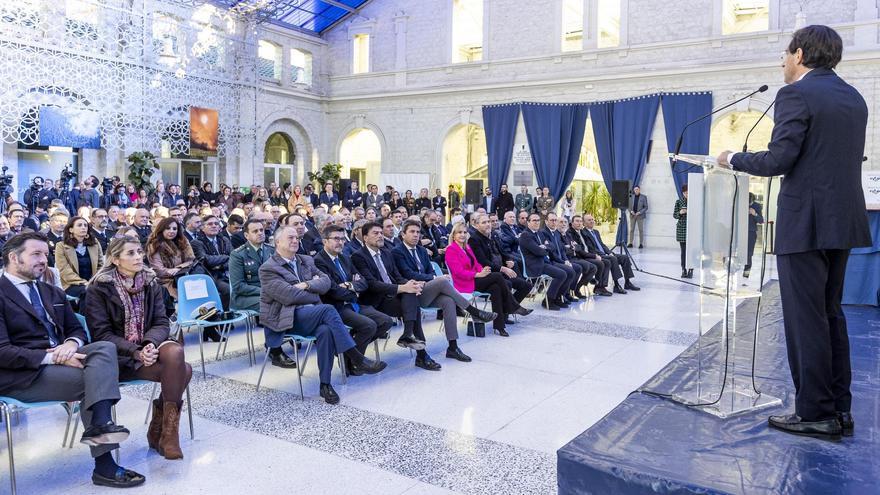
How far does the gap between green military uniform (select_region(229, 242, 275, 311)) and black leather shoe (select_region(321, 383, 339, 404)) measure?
1.25 metres

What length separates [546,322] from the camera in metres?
6.58

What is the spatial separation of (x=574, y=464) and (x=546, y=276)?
5.19 metres

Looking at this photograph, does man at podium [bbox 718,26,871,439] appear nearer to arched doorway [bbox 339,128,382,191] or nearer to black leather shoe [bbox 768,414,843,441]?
black leather shoe [bbox 768,414,843,441]

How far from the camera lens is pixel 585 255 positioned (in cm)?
845

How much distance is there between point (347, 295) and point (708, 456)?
290 cm

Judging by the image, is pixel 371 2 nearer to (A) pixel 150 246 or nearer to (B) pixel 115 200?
(B) pixel 115 200

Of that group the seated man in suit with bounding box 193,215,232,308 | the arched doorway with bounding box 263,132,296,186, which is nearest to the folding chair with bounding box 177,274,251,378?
the seated man in suit with bounding box 193,215,232,308

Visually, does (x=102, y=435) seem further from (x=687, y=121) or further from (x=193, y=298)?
(x=687, y=121)

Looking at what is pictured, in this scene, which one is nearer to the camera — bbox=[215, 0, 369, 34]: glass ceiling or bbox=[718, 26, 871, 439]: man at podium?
bbox=[718, 26, 871, 439]: man at podium

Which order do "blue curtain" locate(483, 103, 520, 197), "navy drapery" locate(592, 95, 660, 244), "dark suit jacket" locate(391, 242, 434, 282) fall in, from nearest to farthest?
"dark suit jacket" locate(391, 242, 434, 282)
"navy drapery" locate(592, 95, 660, 244)
"blue curtain" locate(483, 103, 520, 197)

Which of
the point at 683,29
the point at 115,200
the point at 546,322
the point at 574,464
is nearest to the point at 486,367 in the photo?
the point at 546,322

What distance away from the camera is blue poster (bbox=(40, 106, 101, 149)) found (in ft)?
43.5

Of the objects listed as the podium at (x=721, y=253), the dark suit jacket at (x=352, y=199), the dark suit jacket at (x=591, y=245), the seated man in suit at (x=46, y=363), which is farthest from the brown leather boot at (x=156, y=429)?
the dark suit jacket at (x=352, y=199)

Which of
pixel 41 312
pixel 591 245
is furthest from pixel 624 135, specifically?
pixel 41 312
